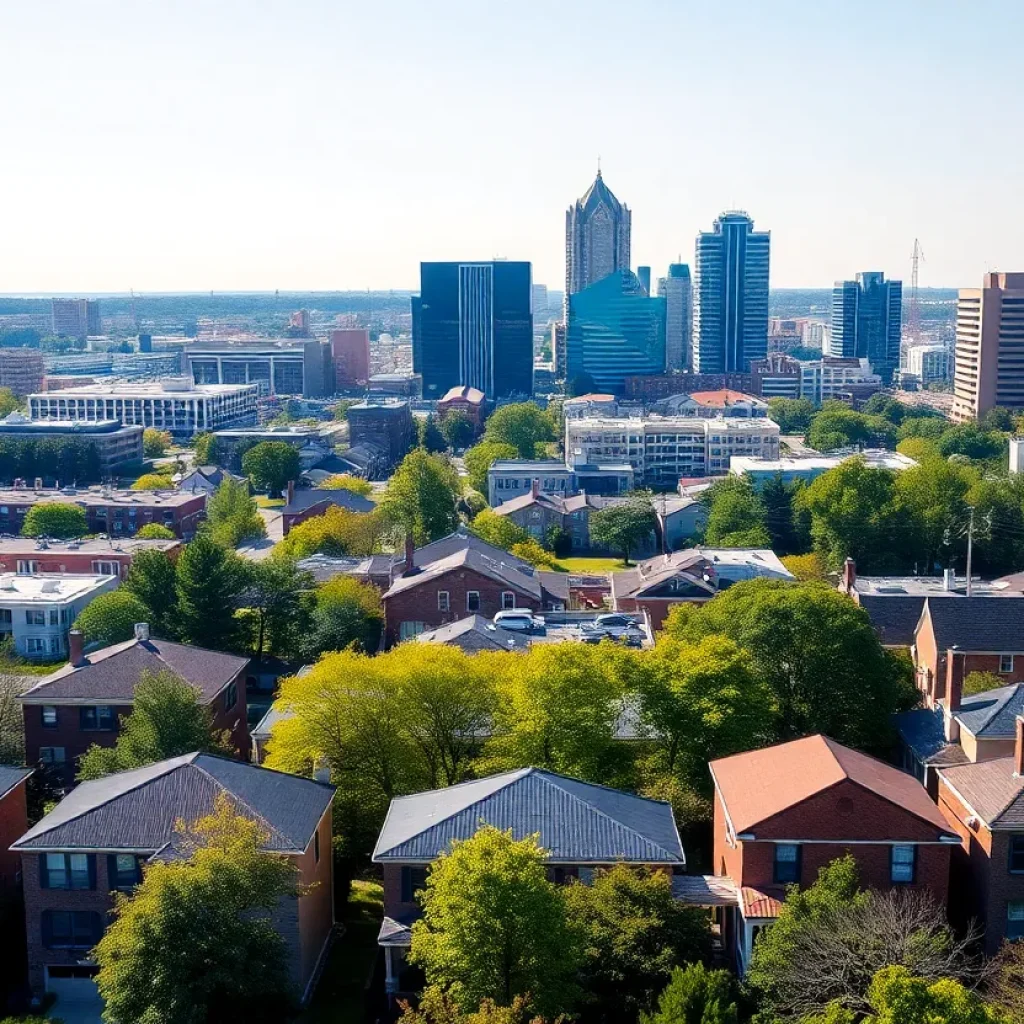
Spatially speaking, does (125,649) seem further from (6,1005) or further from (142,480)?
(142,480)

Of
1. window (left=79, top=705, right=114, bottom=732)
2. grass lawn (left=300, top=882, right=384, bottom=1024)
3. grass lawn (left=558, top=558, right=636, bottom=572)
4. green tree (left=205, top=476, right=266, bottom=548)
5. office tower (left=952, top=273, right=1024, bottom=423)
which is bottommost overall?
grass lawn (left=558, top=558, right=636, bottom=572)

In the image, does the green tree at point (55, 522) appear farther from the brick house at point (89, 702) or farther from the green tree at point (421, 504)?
the brick house at point (89, 702)

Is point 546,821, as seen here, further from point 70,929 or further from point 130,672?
point 130,672

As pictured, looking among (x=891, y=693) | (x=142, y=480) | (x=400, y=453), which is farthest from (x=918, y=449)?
(x=891, y=693)

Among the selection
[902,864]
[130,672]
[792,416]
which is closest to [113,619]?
[130,672]

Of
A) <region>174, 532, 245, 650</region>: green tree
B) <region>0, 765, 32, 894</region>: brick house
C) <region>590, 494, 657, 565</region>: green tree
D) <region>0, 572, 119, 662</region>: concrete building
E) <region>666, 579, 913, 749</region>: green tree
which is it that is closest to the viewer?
<region>0, 765, 32, 894</region>: brick house

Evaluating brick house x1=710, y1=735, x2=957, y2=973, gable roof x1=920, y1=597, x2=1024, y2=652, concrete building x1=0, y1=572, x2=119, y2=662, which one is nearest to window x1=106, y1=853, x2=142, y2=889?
brick house x1=710, y1=735, x2=957, y2=973

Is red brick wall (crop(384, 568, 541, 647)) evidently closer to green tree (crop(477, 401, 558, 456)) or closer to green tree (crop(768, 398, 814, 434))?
green tree (crop(477, 401, 558, 456))
